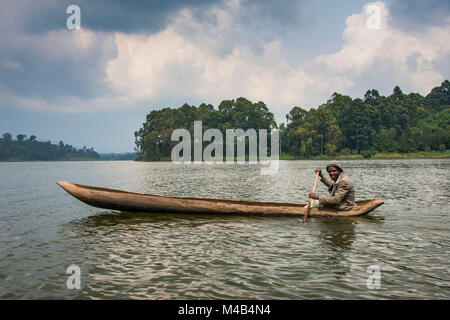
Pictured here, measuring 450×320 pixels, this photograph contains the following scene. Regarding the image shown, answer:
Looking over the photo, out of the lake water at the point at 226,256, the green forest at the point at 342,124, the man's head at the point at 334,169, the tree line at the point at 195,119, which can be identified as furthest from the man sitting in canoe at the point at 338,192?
the tree line at the point at 195,119

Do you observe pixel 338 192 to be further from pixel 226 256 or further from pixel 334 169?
pixel 226 256

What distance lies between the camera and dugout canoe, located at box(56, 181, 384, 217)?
11.7 meters

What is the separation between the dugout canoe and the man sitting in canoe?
1.89 feet

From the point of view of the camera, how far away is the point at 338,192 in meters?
10.9

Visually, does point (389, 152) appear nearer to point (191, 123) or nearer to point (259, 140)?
point (259, 140)

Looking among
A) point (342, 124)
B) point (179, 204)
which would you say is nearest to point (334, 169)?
point (179, 204)

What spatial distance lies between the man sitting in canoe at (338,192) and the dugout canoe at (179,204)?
0.58 meters

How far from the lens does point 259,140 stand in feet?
417

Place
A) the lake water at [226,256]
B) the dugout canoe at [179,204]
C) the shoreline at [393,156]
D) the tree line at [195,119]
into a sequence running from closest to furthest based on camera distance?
the lake water at [226,256] < the dugout canoe at [179,204] < the shoreline at [393,156] < the tree line at [195,119]

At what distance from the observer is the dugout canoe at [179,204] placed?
38.3 ft

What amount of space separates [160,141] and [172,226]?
12173 cm

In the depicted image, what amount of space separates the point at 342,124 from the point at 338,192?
109 meters

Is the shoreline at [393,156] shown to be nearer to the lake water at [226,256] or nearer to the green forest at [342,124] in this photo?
the green forest at [342,124]
